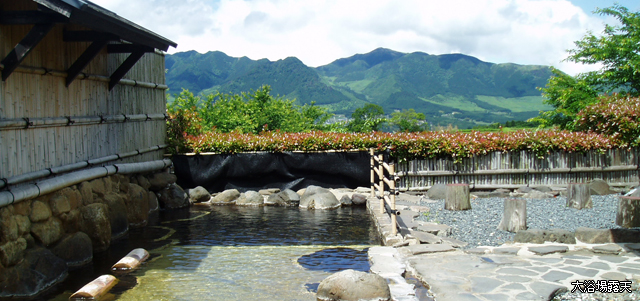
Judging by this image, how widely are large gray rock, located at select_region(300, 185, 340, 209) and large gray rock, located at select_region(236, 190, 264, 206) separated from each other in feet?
3.62

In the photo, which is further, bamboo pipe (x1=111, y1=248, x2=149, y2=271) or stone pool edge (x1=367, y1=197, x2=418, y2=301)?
bamboo pipe (x1=111, y1=248, x2=149, y2=271)

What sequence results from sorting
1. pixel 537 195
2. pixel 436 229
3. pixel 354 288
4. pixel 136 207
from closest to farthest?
pixel 354 288 → pixel 436 229 → pixel 136 207 → pixel 537 195

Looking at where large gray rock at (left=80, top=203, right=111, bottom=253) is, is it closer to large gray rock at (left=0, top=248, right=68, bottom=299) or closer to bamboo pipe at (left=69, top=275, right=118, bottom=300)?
large gray rock at (left=0, top=248, right=68, bottom=299)

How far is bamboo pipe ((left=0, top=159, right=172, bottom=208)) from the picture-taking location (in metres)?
6.16

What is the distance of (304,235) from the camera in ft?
29.9

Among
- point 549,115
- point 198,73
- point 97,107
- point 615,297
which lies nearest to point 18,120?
point 97,107

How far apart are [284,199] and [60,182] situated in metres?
6.14

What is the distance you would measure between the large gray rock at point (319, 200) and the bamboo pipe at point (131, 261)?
5329mm

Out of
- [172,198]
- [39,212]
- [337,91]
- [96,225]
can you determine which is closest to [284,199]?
[172,198]

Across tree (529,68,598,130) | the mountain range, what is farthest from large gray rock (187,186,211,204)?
the mountain range

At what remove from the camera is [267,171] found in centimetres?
1370

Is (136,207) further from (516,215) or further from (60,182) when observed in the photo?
(516,215)

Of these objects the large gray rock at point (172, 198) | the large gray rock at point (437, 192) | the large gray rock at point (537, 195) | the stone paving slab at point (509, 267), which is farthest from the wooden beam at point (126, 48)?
the large gray rock at point (537, 195)

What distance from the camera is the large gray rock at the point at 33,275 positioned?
19.3ft
